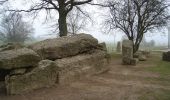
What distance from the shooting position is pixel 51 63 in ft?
37.8

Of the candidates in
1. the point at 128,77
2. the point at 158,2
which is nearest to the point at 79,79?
the point at 128,77

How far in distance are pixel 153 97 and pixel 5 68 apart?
534 cm

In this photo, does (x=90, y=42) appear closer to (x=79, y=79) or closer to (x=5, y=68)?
(x=79, y=79)

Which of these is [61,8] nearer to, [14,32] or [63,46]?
[63,46]

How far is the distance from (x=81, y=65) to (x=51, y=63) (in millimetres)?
2266

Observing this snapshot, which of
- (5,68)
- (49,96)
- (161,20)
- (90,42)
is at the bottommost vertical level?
(49,96)

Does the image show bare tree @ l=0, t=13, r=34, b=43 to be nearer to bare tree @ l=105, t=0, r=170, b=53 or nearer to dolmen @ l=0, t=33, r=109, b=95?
bare tree @ l=105, t=0, r=170, b=53

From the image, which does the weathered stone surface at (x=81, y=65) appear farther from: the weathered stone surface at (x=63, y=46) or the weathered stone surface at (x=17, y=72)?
the weathered stone surface at (x=17, y=72)

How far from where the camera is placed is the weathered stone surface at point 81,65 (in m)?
12.2

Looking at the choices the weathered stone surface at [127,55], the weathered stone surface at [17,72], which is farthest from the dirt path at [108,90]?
the weathered stone surface at [127,55]

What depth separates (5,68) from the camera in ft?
33.7

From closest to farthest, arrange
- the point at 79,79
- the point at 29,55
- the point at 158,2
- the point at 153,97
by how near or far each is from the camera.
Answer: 1. the point at 153,97
2. the point at 29,55
3. the point at 79,79
4. the point at 158,2

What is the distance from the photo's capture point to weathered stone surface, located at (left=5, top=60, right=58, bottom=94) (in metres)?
10.3

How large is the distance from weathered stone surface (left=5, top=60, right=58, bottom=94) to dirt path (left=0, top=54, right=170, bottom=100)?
29 centimetres
